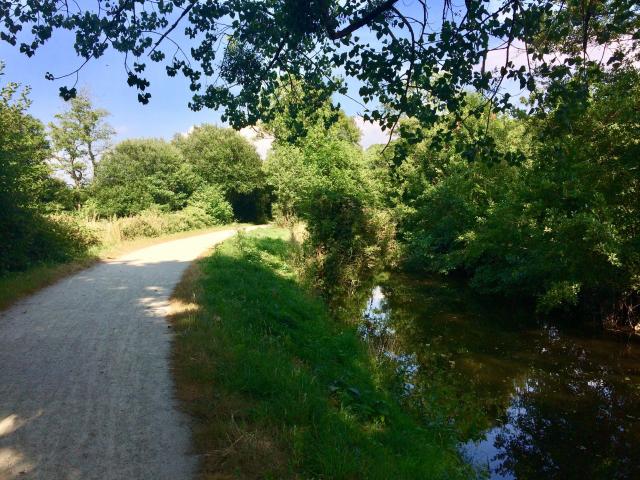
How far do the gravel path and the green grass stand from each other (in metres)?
0.31

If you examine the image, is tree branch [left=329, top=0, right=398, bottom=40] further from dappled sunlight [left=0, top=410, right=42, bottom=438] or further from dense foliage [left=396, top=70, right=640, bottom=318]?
dappled sunlight [left=0, top=410, right=42, bottom=438]

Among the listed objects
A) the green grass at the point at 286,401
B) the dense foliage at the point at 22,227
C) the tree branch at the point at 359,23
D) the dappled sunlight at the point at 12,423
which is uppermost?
the tree branch at the point at 359,23

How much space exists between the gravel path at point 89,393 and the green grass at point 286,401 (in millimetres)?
313

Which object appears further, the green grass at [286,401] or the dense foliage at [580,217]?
the dense foliage at [580,217]

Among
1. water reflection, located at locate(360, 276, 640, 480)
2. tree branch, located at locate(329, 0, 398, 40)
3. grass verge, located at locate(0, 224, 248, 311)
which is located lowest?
water reflection, located at locate(360, 276, 640, 480)

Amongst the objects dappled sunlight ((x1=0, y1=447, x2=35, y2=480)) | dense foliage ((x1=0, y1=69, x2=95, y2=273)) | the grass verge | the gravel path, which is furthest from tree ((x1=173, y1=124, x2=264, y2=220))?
dappled sunlight ((x1=0, y1=447, x2=35, y2=480))

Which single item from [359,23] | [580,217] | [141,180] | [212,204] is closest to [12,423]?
[359,23]

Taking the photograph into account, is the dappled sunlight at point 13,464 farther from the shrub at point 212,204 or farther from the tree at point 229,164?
the tree at point 229,164

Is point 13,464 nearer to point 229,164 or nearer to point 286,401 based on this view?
point 286,401

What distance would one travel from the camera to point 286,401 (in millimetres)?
4883

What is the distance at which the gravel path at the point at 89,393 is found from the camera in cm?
377

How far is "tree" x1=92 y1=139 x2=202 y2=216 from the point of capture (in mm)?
37031

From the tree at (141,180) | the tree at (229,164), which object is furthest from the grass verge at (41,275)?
the tree at (229,164)

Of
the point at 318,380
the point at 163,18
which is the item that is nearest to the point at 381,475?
the point at 318,380
